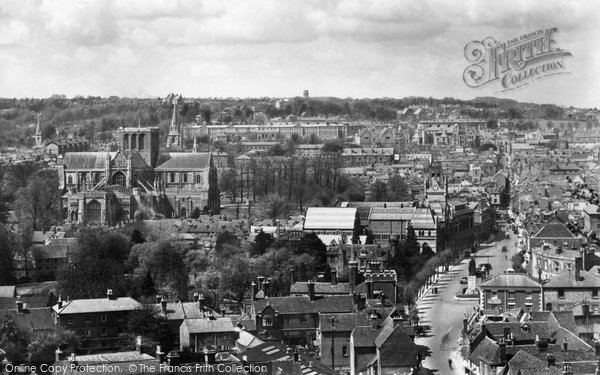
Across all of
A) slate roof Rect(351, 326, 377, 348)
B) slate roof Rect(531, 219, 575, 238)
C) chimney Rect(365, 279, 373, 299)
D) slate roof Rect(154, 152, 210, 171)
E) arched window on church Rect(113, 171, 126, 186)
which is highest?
slate roof Rect(154, 152, 210, 171)

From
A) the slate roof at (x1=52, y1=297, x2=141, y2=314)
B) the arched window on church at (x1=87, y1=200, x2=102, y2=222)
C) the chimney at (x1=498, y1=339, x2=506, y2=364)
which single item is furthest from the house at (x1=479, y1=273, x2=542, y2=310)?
the arched window on church at (x1=87, y1=200, x2=102, y2=222)

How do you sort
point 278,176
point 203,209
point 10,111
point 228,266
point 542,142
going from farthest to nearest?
point 10,111
point 542,142
point 278,176
point 203,209
point 228,266

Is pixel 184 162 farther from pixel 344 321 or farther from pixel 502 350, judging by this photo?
pixel 502 350

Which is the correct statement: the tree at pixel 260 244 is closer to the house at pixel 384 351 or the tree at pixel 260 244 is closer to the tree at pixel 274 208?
the tree at pixel 274 208

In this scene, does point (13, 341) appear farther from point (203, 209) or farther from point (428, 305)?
point (203, 209)

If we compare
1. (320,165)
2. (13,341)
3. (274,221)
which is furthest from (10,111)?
(13,341)

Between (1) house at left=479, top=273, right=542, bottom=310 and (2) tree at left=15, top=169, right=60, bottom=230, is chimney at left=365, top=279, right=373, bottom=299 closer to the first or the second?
(1) house at left=479, top=273, right=542, bottom=310
